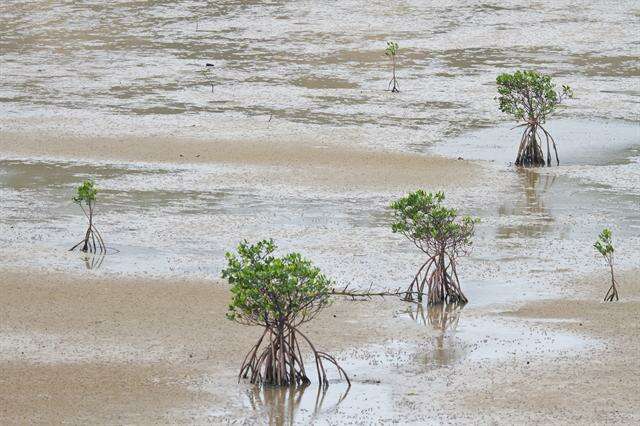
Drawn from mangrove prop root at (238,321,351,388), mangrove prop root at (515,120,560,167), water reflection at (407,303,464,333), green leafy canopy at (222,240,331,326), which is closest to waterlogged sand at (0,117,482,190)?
mangrove prop root at (515,120,560,167)

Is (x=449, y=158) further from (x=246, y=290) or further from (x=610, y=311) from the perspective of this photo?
(x=246, y=290)

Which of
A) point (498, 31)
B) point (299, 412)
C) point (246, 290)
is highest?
point (498, 31)

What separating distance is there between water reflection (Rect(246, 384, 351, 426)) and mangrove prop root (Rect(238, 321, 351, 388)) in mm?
74

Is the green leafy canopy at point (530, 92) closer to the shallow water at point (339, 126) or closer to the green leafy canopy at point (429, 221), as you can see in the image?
the shallow water at point (339, 126)

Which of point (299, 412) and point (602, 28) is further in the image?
point (602, 28)

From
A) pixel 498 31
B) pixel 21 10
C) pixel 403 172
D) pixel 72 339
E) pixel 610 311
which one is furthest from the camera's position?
pixel 21 10

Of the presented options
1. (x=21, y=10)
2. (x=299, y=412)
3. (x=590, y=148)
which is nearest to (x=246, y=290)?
(x=299, y=412)

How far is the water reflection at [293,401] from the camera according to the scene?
34.8 feet

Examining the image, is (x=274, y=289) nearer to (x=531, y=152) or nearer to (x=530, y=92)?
(x=531, y=152)

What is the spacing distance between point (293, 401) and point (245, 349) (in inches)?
56.5

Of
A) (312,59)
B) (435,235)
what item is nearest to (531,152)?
(435,235)

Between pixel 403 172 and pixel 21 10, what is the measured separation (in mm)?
22646

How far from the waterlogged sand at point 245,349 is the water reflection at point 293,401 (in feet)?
0.21

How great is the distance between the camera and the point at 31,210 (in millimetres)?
18109
